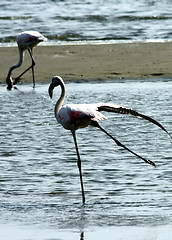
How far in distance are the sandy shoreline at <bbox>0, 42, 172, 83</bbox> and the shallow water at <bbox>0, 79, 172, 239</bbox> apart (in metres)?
4.02

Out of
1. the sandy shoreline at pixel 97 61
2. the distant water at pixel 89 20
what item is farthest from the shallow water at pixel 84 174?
the distant water at pixel 89 20

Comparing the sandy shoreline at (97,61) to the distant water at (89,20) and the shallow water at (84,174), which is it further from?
the shallow water at (84,174)

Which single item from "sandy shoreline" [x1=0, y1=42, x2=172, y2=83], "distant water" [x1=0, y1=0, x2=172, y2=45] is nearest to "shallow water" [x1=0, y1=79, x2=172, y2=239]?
"sandy shoreline" [x1=0, y1=42, x2=172, y2=83]

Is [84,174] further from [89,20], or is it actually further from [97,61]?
[89,20]

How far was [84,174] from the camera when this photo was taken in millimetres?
7523

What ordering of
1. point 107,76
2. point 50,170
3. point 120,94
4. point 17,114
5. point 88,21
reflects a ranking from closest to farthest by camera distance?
point 50,170 < point 17,114 < point 120,94 < point 107,76 < point 88,21

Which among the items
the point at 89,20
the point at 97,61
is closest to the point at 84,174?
the point at 97,61

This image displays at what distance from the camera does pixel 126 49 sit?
18.9m

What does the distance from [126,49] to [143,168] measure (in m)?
11.5

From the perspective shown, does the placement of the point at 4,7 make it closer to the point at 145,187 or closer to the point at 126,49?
the point at 126,49

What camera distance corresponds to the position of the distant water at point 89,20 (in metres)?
23.2

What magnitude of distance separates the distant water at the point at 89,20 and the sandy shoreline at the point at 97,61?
2.92 m

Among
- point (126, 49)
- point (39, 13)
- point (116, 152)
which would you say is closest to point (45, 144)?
point (116, 152)

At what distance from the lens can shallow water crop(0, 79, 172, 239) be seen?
6.04 meters
